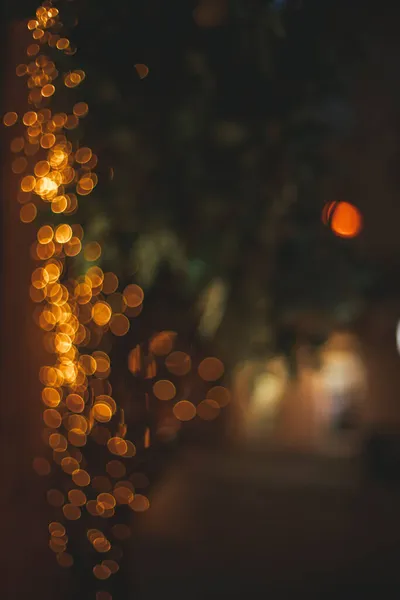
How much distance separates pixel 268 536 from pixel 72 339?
575 cm

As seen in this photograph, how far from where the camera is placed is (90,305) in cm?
397

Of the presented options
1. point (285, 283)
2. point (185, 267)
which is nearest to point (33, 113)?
point (185, 267)

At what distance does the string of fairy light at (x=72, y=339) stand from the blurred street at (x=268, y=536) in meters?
1.72

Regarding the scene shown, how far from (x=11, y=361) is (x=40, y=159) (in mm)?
1009

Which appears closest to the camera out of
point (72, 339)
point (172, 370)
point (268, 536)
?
point (72, 339)

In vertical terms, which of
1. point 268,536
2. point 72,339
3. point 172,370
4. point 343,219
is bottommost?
point 72,339

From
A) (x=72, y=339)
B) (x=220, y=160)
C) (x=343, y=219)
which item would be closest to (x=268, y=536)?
(x=343, y=219)

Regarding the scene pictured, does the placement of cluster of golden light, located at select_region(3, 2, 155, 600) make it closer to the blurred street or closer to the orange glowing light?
the orange glowing light

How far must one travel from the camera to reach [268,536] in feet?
28.9

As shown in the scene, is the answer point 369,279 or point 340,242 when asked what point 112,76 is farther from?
point 369,279

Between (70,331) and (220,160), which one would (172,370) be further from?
(220,160)

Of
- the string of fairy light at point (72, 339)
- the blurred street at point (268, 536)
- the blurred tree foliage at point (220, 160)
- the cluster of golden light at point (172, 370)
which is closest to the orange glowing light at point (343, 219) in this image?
the blurred tree foliage at point (220, 160)

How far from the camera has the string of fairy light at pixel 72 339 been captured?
149 inches

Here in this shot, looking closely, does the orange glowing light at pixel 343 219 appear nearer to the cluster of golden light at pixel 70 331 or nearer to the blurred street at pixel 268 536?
the cluster of golden light at pixel 70 331
